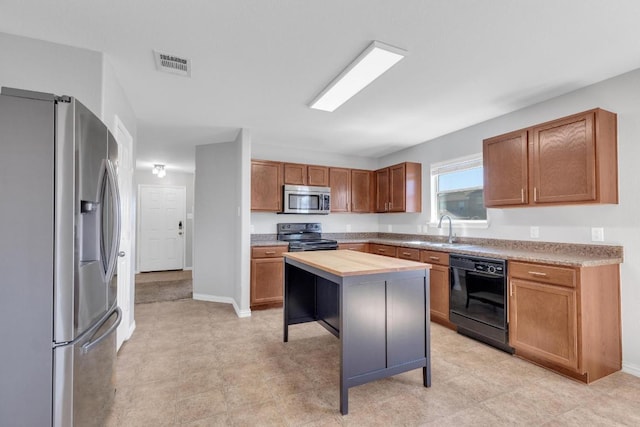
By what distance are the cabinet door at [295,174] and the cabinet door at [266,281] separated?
4.16 feet

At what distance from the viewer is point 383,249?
14.8 ft

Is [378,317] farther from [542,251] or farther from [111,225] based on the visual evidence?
[542,251]

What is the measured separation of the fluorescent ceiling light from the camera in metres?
2.12

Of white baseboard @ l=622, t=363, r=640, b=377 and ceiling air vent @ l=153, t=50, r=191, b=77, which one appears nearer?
ceiling air vent @ l=153, t=50, r=191, b=77

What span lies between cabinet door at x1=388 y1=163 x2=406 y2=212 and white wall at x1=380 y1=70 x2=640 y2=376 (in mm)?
1355

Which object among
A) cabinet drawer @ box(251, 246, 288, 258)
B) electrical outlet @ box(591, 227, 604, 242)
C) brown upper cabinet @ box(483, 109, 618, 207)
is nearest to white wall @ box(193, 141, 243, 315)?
cabinet drawer @ box(251, 246, 288, 258)

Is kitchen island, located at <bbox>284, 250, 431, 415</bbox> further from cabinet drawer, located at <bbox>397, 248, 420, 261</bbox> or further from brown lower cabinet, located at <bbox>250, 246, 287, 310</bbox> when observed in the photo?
brown lower cabinet, located at <bbox>250, 246, 287, 310</bbox>

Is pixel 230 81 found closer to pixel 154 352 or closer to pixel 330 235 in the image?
pixel 154 352

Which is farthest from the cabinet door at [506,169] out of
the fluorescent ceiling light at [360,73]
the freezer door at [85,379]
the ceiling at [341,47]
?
the freezer door at [85,379]

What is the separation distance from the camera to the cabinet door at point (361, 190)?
5.20 metres

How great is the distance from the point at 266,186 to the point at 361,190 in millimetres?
1721

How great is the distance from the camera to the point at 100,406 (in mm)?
1567

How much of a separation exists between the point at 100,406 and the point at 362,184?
445 cm

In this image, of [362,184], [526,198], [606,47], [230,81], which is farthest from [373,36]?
[362,184]
